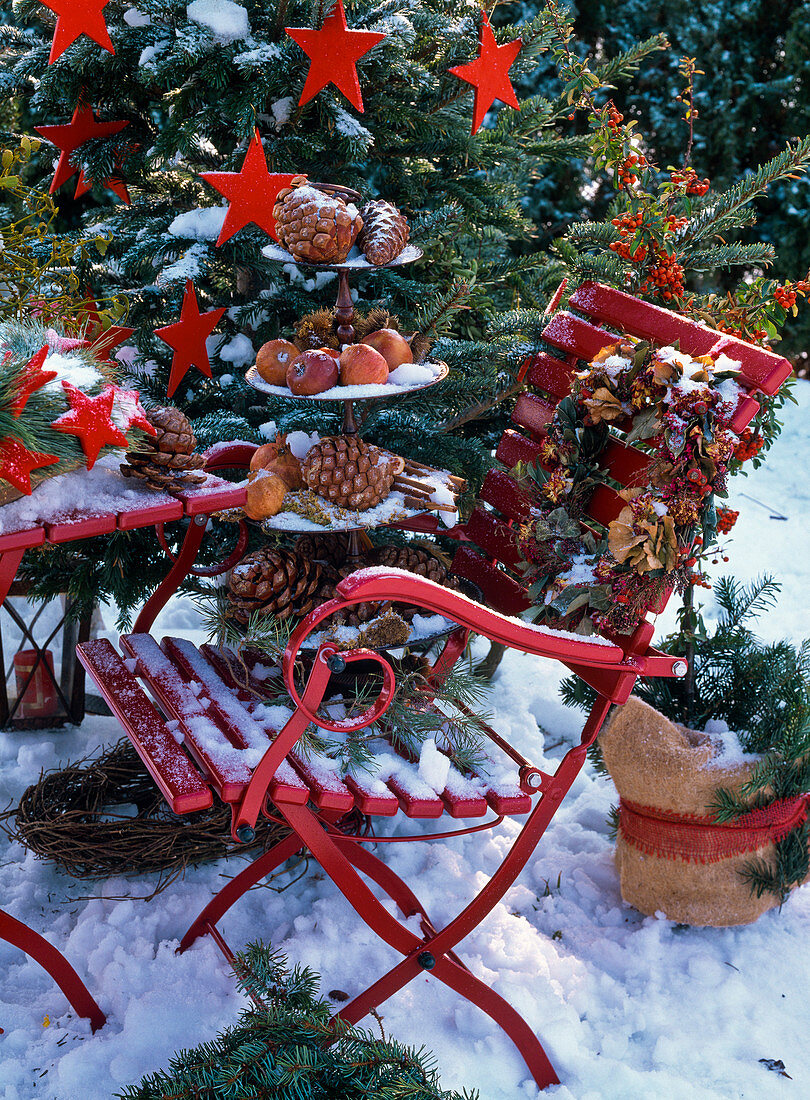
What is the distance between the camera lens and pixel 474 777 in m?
1.82

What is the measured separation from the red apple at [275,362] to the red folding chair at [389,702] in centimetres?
51

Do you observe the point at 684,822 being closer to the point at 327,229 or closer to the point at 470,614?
the point at 470,614

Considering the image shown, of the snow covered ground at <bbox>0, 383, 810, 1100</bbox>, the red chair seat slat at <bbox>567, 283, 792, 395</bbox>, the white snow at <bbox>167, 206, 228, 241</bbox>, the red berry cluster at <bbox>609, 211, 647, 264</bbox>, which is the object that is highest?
the red berry cluster at <bbox>609, 211, 647, 264</bbox>

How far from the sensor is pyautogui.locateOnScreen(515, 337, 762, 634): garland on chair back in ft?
5.48

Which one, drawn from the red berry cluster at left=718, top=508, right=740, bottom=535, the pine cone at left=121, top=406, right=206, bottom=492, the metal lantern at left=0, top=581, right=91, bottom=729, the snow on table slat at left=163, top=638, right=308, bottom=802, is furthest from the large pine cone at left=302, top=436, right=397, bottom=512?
the metal lantern at left=0, top=581, right=91, bottom=729

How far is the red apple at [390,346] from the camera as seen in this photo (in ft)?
6.51

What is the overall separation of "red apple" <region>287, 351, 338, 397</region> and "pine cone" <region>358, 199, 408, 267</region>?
224 millimetres

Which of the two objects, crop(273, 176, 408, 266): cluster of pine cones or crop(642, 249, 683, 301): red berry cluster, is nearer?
crop(273, 176, 408, 266): cluster of pine cones

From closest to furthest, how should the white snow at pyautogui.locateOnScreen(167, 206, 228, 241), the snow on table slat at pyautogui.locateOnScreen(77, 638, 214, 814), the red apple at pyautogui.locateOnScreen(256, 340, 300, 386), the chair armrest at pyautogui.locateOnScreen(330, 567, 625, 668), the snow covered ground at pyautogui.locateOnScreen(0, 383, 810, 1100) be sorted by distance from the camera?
the chair armrest at pyautogui.locateOnScreen(330, 567, 625, 668)
the snow on table slat at pyautogui.locateOnScreen(77, 638, 214, 814)
the snow covered ground at pyautogui.locateOnScreen(0, 383, 810, 1100)
the red apple at pyautogui.locateOnScreen(256, 340, 300, 386)
the white snow at pyautogui.locateOnScreen(167, 206, 228, 241)

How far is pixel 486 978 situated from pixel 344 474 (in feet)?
3.78

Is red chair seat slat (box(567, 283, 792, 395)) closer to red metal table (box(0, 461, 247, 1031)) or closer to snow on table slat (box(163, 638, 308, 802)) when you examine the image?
red metal table (box(0, 461, 247, 1031))

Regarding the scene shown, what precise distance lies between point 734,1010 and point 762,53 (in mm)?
5528

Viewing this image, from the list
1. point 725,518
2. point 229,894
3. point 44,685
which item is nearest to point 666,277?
point 725,518

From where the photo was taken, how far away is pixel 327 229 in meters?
1.80
